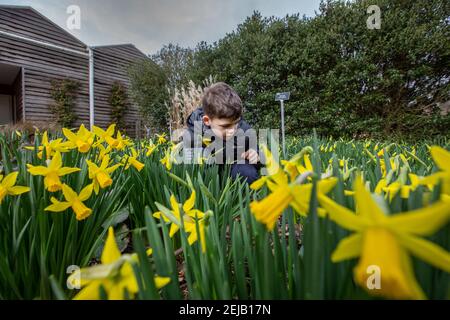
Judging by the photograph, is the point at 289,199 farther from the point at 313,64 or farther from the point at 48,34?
the point at 48,34

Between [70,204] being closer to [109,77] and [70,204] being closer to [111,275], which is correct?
[111,275]

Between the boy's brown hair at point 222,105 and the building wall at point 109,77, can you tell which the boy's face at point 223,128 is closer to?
the boy's brown hair at point 222,105

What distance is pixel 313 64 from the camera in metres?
5.66

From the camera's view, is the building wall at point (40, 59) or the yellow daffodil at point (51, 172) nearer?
the yellow daffodil at point (51, 172)

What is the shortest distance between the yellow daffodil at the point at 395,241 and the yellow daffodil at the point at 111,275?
213 mm

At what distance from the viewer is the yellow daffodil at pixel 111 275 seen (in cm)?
25

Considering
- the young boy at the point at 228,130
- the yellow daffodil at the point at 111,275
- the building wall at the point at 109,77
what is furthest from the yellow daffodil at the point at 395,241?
the building wall at the point at 109,77

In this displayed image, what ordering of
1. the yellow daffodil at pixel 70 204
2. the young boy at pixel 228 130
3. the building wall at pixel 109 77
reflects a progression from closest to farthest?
the yellow daffodil at pixel 70 204 < the young boy at pixel 228 130 < the building wall at pixel 109 77

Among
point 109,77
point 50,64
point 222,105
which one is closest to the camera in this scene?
point 222,105

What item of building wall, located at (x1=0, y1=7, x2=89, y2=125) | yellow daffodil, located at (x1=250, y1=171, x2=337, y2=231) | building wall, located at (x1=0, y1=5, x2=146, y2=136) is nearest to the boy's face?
yellow daffodil, located at (x1=250, y1=171, x2=337, y2=231)

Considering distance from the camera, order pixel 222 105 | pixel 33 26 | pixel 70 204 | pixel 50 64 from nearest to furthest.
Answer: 1. pixel 70 204
2. pixel 222 105
3. pixel 33 26
4. pixel 50 64

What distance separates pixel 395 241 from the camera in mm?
213

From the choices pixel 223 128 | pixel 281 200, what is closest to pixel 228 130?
pixel 223 128

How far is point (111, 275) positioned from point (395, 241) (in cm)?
26
